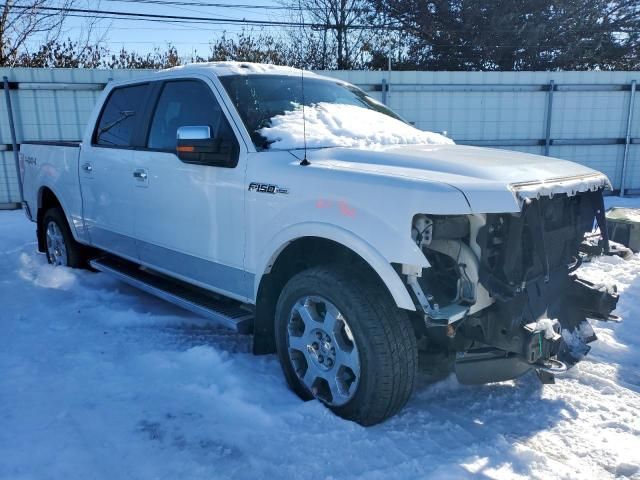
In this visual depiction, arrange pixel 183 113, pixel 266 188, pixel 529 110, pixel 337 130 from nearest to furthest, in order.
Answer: pixel 266 188 → pixel 337 130 → pixel 183 113 → pixel 529 110

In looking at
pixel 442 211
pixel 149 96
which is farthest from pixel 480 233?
pixel 149 96

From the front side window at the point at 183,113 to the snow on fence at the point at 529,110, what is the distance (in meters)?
6.87

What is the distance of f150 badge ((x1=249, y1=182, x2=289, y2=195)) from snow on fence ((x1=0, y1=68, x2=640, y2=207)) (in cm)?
792

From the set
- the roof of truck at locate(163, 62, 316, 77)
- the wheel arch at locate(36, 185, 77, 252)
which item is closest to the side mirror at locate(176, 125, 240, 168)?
the roof of truck at locate(163, 62, 316, 77)

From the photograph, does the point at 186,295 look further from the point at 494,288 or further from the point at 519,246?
the point at 519,246

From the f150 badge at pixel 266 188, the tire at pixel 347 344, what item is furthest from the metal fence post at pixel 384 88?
the tire at pixel 347 344

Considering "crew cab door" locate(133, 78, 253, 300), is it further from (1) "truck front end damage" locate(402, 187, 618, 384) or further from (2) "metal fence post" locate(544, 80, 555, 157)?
(2) "metal fence post" locate(544, 80, 555, 157)

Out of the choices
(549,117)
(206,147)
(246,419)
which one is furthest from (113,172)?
(549,117)

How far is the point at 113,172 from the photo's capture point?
16.0ft

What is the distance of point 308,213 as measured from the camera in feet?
10.3

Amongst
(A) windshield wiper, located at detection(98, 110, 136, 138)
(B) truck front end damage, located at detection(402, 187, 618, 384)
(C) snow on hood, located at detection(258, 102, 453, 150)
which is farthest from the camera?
(A) windshield wiper, located at detection(98, 110, 136, 138)

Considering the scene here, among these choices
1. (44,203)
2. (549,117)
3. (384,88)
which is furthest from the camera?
(549,117)

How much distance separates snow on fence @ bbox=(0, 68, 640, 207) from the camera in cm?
1112

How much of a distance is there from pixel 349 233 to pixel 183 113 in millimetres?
1984
